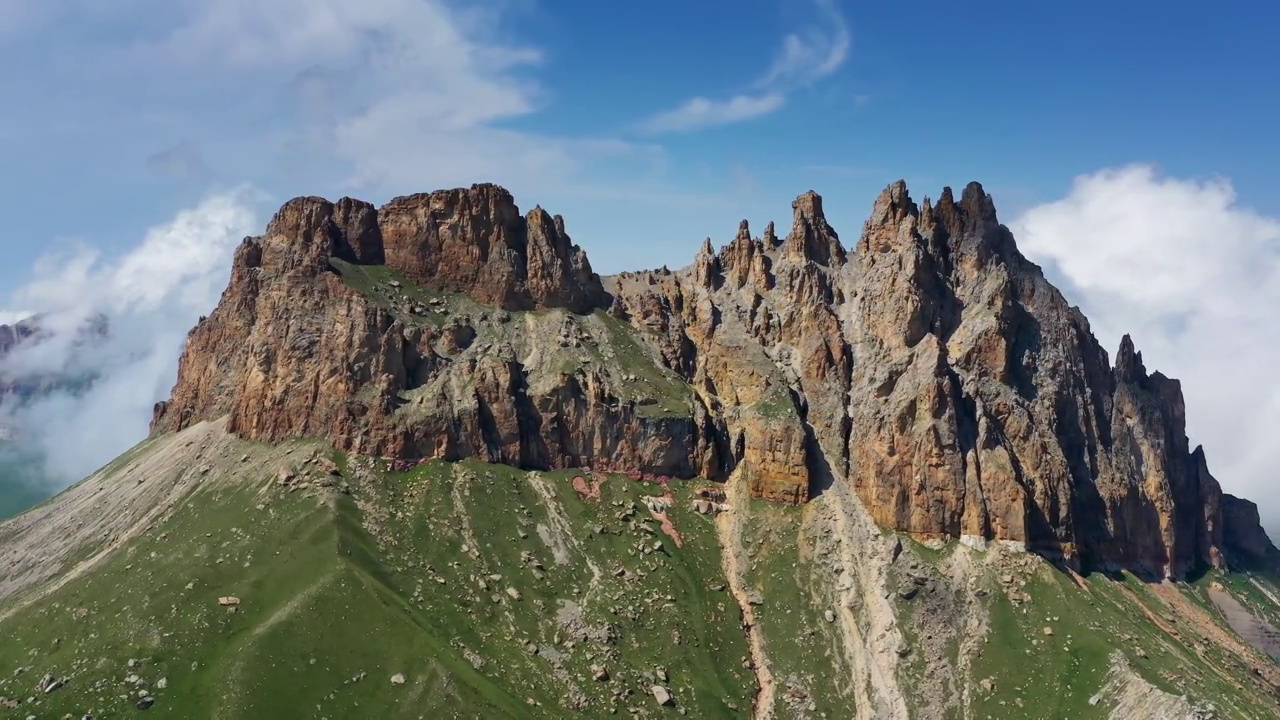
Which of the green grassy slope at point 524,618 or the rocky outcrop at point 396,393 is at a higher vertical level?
the rocky outcrop at point 396,393

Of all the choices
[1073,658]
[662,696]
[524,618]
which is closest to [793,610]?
[662,696]

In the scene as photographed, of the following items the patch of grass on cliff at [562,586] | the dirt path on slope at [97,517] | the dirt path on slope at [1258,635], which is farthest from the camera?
the dirt path on slope at [1258,635]

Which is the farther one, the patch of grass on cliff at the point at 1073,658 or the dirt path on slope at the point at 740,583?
the dirt path on slope at the point at 740,583

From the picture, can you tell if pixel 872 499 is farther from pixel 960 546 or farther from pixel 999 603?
pixel 999 603

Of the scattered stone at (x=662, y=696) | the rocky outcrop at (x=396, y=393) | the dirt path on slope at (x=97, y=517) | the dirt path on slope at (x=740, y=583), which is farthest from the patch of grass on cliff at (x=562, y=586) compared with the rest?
the dirt path on slope at (x=97, y=517)

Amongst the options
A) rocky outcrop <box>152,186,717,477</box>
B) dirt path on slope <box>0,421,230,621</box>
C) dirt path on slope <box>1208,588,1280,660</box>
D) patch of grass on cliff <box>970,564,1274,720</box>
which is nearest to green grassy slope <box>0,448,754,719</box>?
dirt path on slope <box>0,421,230,621</box>

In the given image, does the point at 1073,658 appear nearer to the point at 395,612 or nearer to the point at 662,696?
the point at 662,696

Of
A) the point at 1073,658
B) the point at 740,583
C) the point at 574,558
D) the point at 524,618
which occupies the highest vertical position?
the point at 1073,658

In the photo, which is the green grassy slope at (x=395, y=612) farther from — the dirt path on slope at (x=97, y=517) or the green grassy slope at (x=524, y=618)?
the dirt path on slope at (x=97, y=517)

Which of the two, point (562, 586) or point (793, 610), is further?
point (793, 610)
